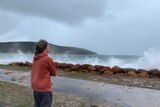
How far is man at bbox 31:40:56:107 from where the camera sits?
664 centimetres

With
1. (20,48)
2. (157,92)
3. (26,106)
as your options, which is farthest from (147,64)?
(20,48)

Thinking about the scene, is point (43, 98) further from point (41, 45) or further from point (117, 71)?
point (117, 71)

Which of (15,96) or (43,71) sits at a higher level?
(43,71)

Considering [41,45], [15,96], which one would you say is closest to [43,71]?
[41,45]

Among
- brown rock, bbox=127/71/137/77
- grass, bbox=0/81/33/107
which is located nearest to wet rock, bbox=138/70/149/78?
brown rock, bbox=127/71/137/77

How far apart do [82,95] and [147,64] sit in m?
26.5

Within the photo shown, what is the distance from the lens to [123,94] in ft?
43.3

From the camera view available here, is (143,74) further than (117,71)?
No

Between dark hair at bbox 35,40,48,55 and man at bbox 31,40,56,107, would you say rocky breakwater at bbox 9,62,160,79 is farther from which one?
dark hair at bbox 35,40,48,55

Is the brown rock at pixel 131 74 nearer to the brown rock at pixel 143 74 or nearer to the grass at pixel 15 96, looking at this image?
the brown rock at pixel 143 74

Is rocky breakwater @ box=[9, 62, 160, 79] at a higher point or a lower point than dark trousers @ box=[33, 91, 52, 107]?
higher

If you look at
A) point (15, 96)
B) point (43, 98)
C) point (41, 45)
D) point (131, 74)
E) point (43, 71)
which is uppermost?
point (41, 45)

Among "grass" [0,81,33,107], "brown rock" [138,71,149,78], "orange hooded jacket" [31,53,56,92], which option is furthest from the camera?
"brown rock" [138,71,149,78]

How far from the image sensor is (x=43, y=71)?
6.67m
